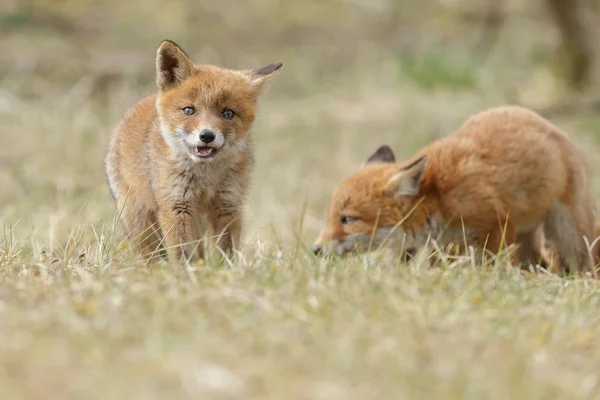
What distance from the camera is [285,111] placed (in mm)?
12406

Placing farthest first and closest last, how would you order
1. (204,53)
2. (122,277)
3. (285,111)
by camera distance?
(204,53), (285,111), (122,277)

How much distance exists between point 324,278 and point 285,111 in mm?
8306

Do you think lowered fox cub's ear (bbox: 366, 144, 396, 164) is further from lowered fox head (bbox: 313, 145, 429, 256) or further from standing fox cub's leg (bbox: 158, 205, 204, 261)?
standing fox cub's leg (bbox: 158, 205, 204, 261)

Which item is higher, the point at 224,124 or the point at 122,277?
the point at 224,124

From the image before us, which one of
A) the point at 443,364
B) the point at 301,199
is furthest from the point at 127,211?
the point at 301,199

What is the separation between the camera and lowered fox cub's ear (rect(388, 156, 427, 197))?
20.4 feet

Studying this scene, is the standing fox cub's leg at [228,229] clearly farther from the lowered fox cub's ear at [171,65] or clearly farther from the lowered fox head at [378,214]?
the lowered fox cub's ear at [171,65]

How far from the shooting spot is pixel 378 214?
20.9 ft

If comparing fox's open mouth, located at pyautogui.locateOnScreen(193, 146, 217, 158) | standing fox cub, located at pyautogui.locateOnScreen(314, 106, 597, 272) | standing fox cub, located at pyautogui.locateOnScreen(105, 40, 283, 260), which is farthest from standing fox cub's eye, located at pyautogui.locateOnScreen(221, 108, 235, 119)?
standing fox cub, located at pyautogui.locateOnScreen(314, 106, 597, 272)

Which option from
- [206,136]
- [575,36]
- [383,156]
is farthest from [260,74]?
[575,36]

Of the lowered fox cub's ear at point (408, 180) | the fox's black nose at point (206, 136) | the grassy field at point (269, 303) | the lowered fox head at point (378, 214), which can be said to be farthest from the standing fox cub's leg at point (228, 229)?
the lowered fox cub's ear at point (408, 180)

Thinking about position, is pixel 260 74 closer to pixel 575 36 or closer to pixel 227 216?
pixel 227 216

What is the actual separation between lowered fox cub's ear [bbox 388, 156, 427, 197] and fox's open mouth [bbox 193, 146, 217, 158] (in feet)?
4.81

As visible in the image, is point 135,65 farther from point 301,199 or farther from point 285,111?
point 301,199
